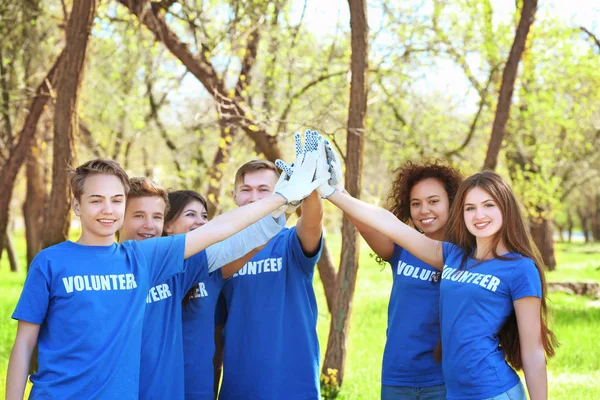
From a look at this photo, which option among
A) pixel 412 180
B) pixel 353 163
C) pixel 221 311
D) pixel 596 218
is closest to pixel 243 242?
pixel 221 311

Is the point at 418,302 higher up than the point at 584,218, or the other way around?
the point at 584,218

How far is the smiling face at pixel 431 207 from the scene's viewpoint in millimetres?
3748

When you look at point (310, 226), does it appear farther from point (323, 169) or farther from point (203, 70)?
point (203, 70)

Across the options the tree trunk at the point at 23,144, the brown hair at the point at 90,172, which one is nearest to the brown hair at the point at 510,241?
the brown hair at the point at 90,172

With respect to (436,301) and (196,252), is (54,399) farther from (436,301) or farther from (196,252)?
(436,301)

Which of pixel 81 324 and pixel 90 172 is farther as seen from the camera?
pixel 90 172

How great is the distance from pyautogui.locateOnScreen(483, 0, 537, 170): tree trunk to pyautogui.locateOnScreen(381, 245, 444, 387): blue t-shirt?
357cm

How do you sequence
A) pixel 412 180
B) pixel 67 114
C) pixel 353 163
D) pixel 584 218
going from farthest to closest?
1. pixel 584 218
2. pixel 67 114
3. pixel 353 163
4. pixel 412 180

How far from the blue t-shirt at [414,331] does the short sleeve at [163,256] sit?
111 cm

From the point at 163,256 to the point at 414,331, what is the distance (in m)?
1.27

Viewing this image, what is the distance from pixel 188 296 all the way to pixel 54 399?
33.7 inches

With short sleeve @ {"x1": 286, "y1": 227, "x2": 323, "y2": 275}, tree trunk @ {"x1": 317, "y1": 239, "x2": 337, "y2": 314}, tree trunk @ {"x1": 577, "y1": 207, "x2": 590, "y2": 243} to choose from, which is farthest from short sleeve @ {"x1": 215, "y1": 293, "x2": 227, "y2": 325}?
tree trunk @ {"x1": 577, "y1": 207, "x2": 590, "y2": 243}

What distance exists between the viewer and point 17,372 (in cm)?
287

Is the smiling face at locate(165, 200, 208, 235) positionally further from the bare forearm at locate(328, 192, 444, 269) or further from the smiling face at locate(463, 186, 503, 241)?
the smiling face at locate(463, 186, 503, 241)
